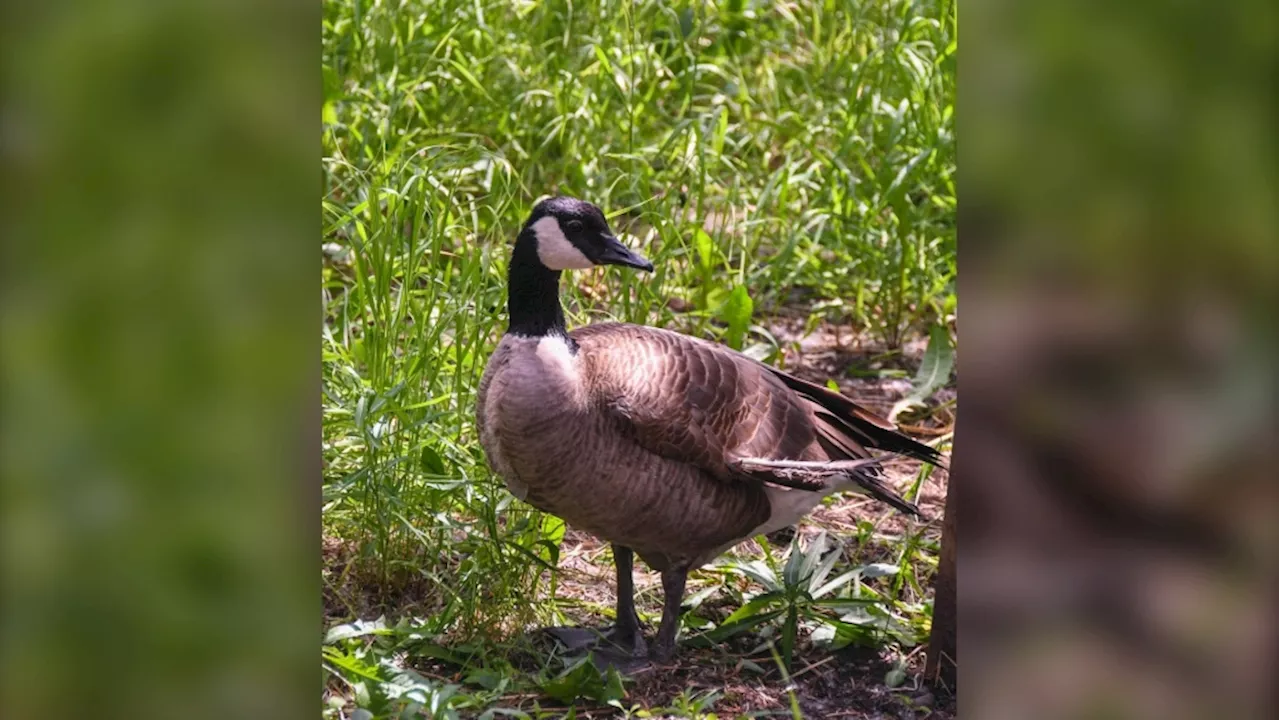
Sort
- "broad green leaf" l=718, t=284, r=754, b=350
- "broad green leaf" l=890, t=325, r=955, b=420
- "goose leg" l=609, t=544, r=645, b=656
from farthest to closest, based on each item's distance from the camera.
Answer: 1. "broad green leaf" l=890, t=325, r=955, b=420
2. "broad green leaf" l=718, t=284, r=754, b=350
3. "goose leg" l=609, t=544, r=645, b=656

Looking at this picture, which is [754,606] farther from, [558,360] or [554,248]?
[554,248]

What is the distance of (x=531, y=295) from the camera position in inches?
134

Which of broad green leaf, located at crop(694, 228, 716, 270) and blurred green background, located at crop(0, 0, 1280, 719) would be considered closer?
blurred green background, located at crop(0, 0, 1280, 719)

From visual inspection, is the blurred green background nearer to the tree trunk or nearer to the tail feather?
the tree trunk

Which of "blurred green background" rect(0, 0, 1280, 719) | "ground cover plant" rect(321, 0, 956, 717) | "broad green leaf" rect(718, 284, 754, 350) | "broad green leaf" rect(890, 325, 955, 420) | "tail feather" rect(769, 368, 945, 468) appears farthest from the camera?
"broad green leaf" rect(890, 325, 955, 420)

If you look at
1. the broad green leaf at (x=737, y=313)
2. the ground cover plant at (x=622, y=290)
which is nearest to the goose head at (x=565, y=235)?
the ground cover plant at (x=622, y=290)

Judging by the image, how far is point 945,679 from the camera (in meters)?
3.25

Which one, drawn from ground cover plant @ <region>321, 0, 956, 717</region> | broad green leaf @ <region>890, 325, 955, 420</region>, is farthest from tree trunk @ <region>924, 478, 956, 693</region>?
broad green leaf @ <region>890, 325, 955, 420</region>

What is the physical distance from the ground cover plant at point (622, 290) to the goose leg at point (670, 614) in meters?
0.07

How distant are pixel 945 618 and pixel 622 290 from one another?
1658mm

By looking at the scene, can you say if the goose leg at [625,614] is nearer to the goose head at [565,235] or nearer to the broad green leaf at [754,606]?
the broad green leaf at [754,606]

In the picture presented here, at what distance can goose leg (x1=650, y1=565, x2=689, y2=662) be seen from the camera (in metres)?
3.43
